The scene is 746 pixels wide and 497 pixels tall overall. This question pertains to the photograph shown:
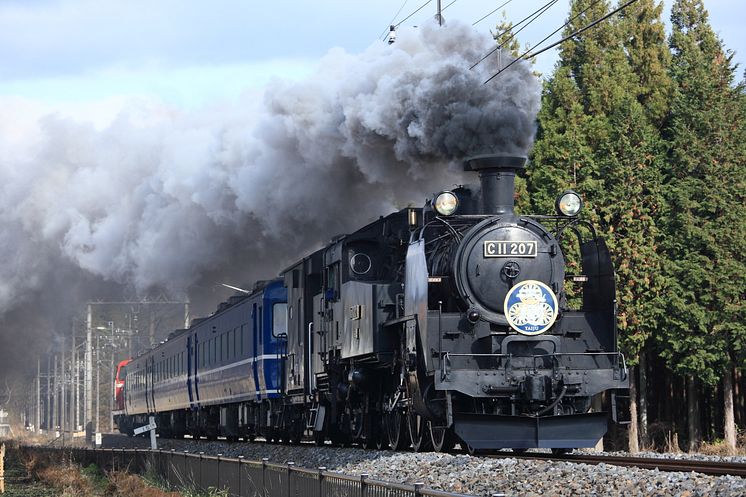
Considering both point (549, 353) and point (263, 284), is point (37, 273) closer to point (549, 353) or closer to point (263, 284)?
point (263, 284)

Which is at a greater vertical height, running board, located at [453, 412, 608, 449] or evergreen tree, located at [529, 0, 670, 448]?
evergreen tree, located at [529, 0, 670, 448]

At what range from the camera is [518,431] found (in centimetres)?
1641

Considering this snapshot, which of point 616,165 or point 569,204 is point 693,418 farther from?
point 569,204

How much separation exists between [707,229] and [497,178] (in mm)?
18747

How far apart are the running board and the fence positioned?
9.93 ft

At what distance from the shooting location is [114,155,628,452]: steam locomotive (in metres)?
16.5

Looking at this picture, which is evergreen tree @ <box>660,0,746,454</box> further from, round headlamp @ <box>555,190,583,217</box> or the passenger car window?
round headlamp @ <box>555,190,583,217</box>

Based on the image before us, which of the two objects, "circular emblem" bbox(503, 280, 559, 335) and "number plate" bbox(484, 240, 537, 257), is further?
"number plate" bbox(484, 240, 537, 257)

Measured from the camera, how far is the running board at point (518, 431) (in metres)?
16.3

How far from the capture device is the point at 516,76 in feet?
67.1

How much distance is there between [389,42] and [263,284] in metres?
6.93

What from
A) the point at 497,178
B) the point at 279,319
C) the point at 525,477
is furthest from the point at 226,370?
the point at 525,477

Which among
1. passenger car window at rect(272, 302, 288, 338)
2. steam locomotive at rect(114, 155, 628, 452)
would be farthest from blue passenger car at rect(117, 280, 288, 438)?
steam locomotive at rect(114, 155, 628, 452)

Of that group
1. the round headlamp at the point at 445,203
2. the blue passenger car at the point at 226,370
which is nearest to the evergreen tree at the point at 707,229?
the blue passenger car at the point at 226,370
